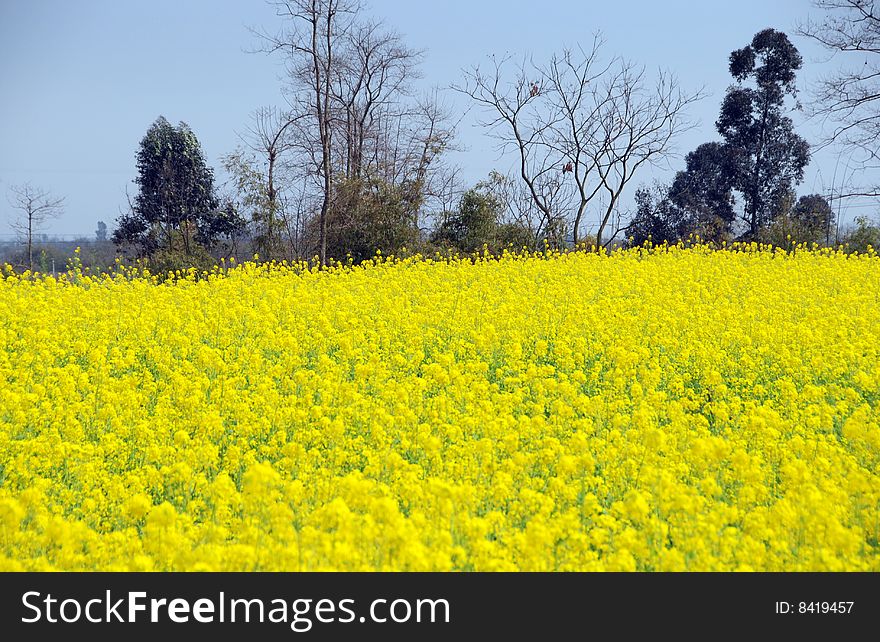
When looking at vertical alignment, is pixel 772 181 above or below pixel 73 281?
above

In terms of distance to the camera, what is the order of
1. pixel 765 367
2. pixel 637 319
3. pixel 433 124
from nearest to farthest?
1. pixel 765 367
2. pixel 637 319
3. pixel 433 124

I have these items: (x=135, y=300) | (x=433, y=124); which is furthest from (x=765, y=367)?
(x=433, y=124)

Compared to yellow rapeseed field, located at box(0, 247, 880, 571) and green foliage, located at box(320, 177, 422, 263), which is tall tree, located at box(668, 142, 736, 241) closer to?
green foliage, located at box(320, 177, 422, 263)

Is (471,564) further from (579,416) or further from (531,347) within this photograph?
(531,347)

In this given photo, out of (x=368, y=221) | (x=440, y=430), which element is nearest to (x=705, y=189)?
(x=368, y=221)

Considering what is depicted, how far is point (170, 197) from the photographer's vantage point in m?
23.7

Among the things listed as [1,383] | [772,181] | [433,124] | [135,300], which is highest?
[433,124]

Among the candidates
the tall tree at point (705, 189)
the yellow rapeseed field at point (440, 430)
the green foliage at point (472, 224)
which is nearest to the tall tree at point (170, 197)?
the green foliage at point (472, 224)

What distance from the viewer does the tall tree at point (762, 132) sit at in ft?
81.7

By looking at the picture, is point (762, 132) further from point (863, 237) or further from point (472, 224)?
point (472, 224)

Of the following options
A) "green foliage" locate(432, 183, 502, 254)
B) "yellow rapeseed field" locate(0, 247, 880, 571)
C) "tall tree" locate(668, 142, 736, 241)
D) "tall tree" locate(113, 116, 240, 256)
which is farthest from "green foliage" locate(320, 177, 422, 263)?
"tall tree" locate(668, 142, 736, 241)
